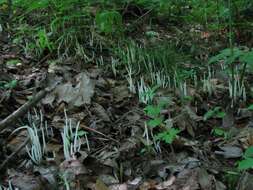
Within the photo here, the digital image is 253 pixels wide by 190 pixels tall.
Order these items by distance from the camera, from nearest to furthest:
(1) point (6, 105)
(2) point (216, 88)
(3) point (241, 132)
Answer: (3) point (241, 132) → (1) point (6, 105) → (2) point (216, 88)

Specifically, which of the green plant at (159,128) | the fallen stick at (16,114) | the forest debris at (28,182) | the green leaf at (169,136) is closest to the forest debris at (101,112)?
the green plant at (159,128)

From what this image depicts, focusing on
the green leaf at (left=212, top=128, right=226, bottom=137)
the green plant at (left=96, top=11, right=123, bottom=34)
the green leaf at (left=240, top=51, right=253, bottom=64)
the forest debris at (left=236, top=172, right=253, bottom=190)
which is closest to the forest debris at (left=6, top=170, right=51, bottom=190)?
the forest debris at (left=236, top=172, right=253, bottom=190)

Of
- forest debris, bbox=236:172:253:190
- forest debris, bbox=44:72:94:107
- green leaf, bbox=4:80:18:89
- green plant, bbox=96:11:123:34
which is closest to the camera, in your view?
forest debris, bbox=236:172:253:190

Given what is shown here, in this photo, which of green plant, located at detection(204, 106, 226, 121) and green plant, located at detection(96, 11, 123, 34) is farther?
green plant, located at detection(96, 11, 123, 34)

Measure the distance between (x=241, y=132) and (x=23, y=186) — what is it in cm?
133

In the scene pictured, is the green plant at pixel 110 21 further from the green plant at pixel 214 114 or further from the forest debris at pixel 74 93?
the green plant at pixel 214 114

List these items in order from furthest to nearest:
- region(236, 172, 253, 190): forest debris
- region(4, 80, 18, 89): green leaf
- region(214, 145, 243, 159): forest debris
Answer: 1. region(4, 80, 18, 89): green leaf
2. region(214, 145, 243, 159): forest debris
3. region(236, 172, 253, 190): forest debris

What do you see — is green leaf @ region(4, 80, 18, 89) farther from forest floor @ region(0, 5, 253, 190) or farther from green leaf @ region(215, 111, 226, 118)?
green leaf @ region(215, 111, 226, 118)

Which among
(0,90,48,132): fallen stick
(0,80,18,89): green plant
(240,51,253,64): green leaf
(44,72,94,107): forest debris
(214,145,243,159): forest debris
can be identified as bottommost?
(214,145,243,159): forest debris

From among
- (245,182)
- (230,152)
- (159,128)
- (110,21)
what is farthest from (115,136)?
(110,21)

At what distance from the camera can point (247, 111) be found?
290 cm

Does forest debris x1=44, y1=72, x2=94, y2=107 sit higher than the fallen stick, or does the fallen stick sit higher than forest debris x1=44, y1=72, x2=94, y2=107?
the fallen stick

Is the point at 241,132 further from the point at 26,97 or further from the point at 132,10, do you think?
the point at 132,10

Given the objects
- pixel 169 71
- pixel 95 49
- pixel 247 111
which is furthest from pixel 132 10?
pixel 247 111
